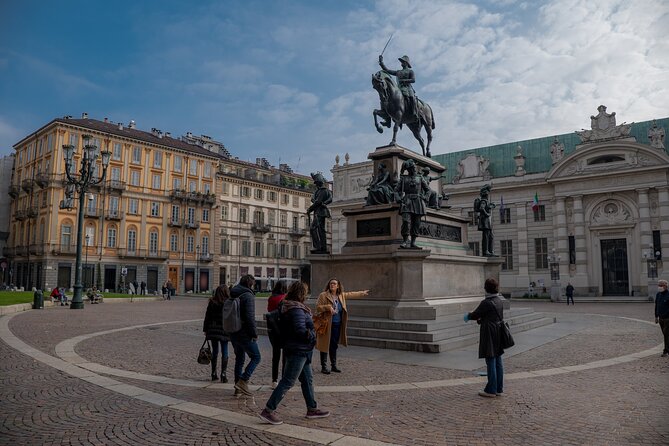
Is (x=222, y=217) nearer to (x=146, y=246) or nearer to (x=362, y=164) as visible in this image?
(x=146, y=246)

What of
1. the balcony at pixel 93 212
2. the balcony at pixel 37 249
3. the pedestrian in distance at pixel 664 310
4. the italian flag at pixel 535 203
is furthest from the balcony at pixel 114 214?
the pedestrian in distance at pixel 664 310

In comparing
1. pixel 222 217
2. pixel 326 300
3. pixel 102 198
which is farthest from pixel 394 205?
pixel 222 217

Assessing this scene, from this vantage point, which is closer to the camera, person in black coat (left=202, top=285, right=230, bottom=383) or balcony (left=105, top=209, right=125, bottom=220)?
person in black coat (left=202, top=285, right=230, bottom=383)

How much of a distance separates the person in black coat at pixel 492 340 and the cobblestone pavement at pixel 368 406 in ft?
0.72

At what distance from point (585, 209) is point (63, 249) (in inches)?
2077

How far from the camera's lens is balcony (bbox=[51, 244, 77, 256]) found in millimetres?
51938

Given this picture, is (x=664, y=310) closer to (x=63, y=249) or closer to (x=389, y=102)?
(x=389, y=102)

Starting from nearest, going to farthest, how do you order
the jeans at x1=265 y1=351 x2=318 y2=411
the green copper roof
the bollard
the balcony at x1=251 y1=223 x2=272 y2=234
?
the jeans at x1=265 y1=351 x2=318 y2=411 → the bollard → the green copper roof → the balcony at x1=251 y1=223 x2=272 y2=234

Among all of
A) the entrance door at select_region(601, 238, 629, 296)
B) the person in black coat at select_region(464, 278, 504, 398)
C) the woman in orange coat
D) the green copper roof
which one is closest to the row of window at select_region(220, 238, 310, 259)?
the green copper roof

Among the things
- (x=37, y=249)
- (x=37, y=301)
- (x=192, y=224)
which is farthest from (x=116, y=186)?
(x=37, y=301)

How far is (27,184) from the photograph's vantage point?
5775cm

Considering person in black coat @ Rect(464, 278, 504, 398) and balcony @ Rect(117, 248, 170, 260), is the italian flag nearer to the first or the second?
balcony @ Rect(117, 248, 170, 260)

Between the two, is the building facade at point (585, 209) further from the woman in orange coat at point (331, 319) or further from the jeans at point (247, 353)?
the jeans at point (247, 353)

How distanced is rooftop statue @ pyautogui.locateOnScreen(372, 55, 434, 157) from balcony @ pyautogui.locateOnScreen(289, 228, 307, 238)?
54.9 m
